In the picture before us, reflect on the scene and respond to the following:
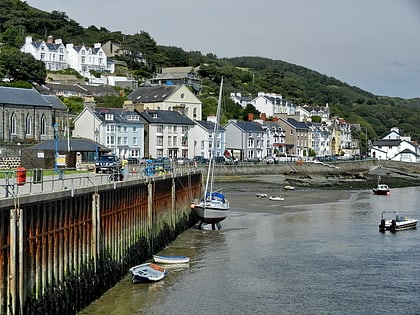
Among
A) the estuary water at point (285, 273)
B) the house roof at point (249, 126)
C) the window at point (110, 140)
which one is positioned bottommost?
the estuary water at point (285, 273)

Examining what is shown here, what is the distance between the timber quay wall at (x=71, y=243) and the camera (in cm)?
1620

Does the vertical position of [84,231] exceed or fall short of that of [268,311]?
it exceeds it

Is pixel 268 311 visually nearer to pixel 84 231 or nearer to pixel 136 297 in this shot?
pixel 136 297

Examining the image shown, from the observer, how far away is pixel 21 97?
6844 centimetres

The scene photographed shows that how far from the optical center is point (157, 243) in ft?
106

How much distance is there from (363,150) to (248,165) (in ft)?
255

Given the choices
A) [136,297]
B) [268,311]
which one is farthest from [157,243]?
[268,311]

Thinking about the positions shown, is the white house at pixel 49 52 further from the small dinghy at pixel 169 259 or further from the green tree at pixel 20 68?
the small dinghy at pixel 169 259

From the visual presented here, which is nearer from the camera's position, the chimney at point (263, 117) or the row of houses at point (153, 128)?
the row of houses at point (153, 128)


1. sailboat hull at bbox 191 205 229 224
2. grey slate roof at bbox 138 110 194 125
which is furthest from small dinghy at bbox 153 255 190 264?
grey slate roof at bbox 138 110 194 125

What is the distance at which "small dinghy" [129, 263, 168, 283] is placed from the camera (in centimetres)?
2491

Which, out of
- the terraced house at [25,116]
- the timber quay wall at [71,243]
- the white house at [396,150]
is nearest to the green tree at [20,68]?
the terraced house at [25,116]

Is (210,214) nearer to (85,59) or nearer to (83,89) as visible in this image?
(83,89)

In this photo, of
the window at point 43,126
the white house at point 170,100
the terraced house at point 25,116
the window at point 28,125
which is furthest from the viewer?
the white house at point 170,100
